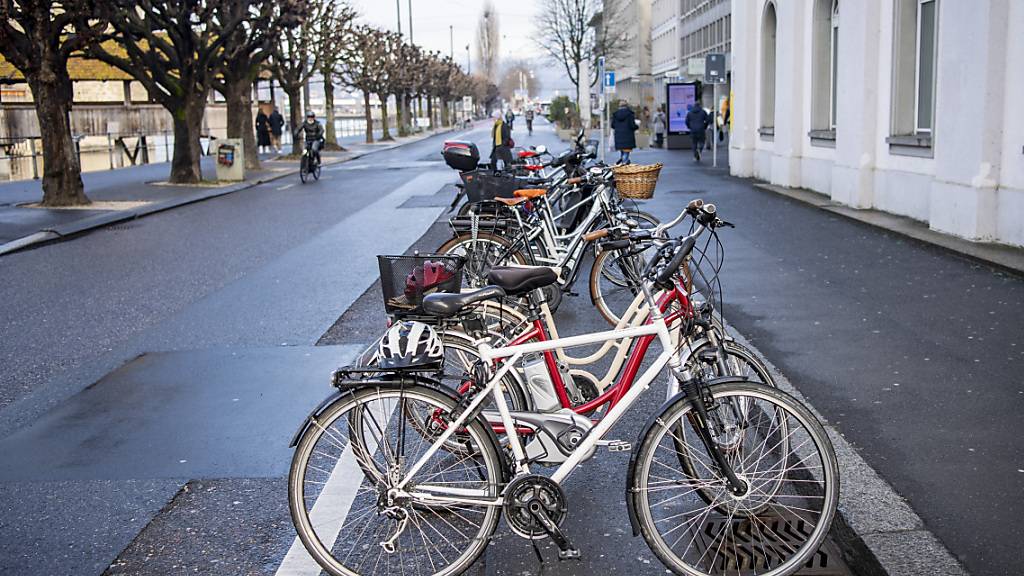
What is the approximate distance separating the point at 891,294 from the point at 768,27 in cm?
1638

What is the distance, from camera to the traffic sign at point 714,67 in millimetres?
29438

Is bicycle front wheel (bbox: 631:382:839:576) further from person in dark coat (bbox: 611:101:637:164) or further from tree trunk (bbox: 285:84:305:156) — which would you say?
tree trunk (bbox: 285:84:305:156)

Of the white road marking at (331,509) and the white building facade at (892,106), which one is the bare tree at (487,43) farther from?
the white road marking at (331,509)

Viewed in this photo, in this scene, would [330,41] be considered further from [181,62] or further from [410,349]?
[410,349]

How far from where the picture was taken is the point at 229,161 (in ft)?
92.9

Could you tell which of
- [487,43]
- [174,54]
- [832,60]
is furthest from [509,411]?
[487,43]

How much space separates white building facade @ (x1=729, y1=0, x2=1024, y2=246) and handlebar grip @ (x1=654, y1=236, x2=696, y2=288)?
8.86 m

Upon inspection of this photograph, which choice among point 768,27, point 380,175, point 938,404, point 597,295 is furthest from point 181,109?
point 938,404

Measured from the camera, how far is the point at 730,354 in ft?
15.4

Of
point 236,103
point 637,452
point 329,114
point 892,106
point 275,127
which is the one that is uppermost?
point 236,103

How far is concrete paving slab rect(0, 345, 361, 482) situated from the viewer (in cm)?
557

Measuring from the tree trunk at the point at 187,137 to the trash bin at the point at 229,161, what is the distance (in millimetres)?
616

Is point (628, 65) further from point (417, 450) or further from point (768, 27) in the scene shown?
point (417, 450)

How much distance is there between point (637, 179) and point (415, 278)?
4202 mm
